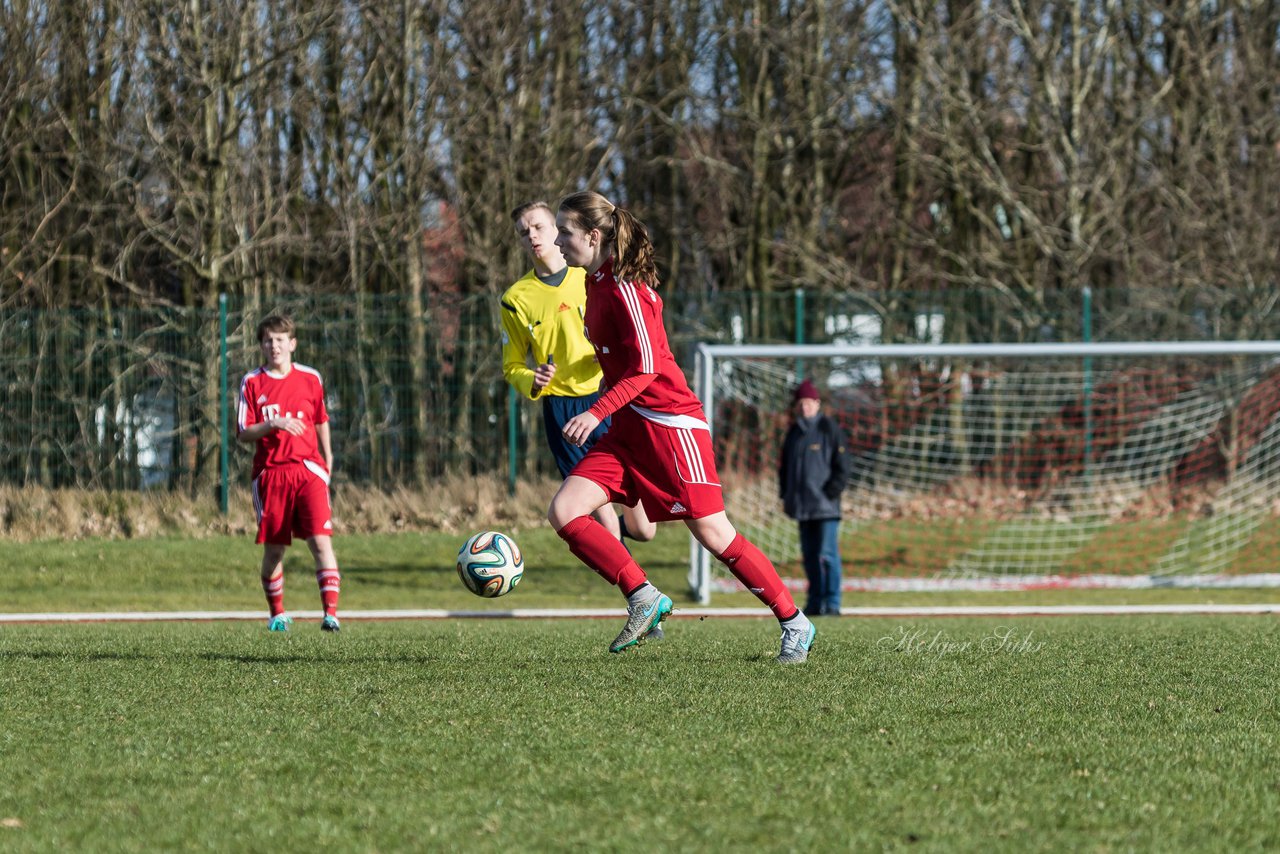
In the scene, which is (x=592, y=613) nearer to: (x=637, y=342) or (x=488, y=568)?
(x=488, y=568)

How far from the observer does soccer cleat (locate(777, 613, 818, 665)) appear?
6.59 m

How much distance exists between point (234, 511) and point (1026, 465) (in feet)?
29.3

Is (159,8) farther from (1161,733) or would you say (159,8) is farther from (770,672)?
(1161,733)

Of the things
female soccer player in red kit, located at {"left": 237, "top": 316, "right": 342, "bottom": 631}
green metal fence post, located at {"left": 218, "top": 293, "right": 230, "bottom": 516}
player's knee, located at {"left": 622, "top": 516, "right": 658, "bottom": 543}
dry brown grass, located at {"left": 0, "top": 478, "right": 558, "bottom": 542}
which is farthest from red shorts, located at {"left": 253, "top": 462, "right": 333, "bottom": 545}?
green metal fence post, located at {"left": 218, "top": 293, "right": 230, "bottom": 516}

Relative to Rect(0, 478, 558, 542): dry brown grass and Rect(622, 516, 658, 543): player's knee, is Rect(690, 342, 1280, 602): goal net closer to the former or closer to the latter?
Rect(0, 478, 558, 542): dry brown grass

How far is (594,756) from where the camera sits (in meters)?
4.52

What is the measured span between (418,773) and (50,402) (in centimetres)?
1478

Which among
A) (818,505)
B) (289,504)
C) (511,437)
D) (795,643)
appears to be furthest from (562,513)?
(511,437)

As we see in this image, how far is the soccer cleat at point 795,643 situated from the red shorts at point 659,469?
1.97 feet

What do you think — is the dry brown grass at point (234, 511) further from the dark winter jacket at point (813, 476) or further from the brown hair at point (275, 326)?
the brown hair at point (275, 326)

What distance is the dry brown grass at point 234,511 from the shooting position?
16.7 metres

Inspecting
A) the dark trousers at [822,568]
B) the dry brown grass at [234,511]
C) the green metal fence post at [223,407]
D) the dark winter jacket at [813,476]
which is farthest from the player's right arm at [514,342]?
the green metal fence post at [223,407]

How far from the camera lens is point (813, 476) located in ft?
40.8

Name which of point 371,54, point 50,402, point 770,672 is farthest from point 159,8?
point 770,672
